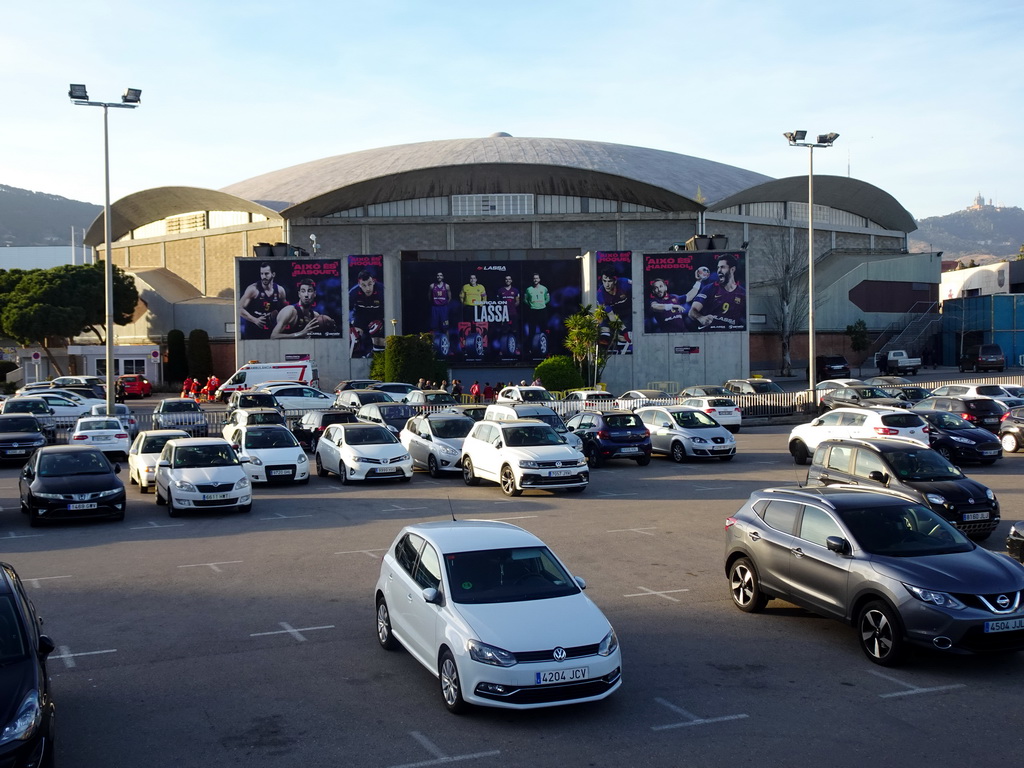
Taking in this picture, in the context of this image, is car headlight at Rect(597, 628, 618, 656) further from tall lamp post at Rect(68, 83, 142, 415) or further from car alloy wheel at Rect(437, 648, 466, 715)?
tall lamp post at Rect(68, 83, 142, 415)

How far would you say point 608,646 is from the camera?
7508 mm

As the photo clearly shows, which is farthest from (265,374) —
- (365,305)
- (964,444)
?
(964,444)

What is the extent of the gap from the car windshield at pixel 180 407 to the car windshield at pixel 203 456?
46.3 ft

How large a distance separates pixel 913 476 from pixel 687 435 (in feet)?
36.4

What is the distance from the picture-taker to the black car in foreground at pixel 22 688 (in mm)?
5793

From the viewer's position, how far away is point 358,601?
11.2m

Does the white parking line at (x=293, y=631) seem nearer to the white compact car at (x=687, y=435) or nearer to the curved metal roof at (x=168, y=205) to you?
the white compact car at (x=687, y=435)

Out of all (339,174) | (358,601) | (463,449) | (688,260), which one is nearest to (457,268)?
(688,260)

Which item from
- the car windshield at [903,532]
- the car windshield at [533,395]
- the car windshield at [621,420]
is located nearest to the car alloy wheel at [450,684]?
the car windshield at [903,532]

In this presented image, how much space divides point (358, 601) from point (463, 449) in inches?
426

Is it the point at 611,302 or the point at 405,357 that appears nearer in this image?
the point at 405,357

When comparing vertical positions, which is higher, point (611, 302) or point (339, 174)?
point (339, 174)

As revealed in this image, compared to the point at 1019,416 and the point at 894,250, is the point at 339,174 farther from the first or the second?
the point at 1019,416

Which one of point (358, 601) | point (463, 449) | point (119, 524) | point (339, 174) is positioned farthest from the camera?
point (339, 174)
